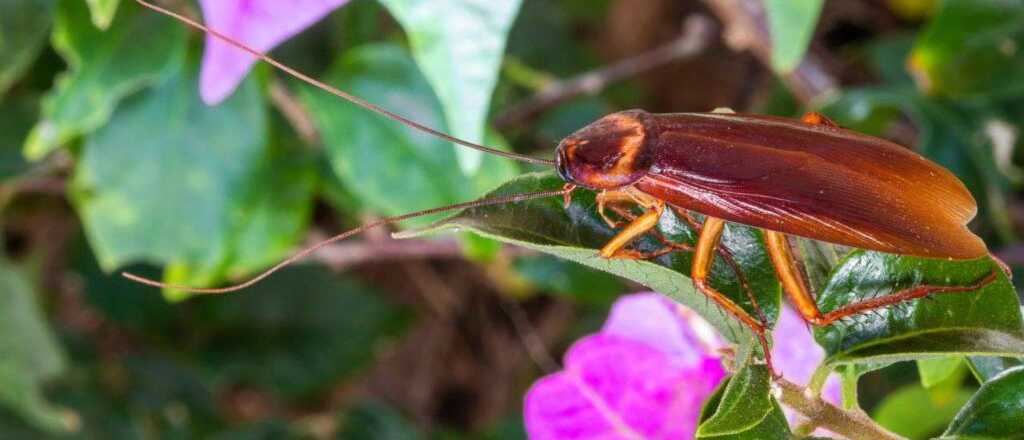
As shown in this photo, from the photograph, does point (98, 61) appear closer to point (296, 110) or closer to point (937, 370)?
point (296, 110)

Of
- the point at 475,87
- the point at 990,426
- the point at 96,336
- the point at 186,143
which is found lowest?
the point at 990,426

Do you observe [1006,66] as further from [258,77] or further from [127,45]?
[127,45]

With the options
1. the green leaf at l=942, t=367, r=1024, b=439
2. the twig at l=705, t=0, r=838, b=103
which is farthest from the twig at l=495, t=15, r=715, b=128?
the green leaf at l=942, t=367, r=1024, b=439

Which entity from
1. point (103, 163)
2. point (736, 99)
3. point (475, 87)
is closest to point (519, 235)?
point (475, 87)

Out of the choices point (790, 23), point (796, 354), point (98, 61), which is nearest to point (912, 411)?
point (796, 354)

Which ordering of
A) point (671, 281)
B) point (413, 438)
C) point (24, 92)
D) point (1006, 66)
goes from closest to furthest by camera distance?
point (671, 281) → point (1006, 66) → point (24, 92) → point (413, 438)

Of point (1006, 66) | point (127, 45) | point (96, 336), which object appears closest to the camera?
point (127, 45)
